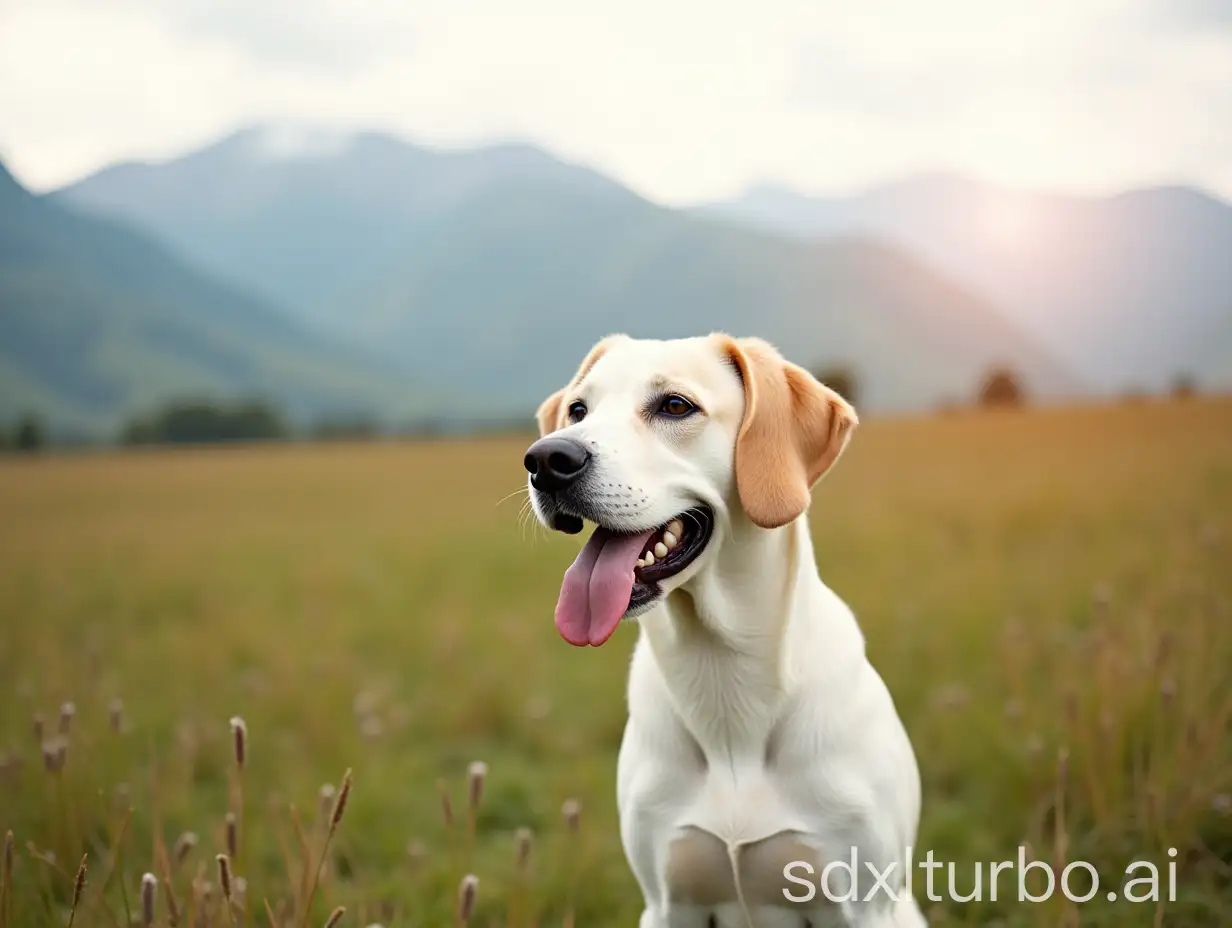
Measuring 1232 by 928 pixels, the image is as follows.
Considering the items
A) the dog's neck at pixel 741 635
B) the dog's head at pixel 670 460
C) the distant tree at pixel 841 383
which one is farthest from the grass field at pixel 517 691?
the distant tree at pixel 841 383

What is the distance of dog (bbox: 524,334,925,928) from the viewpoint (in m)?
2.44

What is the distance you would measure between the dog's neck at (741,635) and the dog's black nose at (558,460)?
0.51 meters

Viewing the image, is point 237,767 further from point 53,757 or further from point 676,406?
point 676,406

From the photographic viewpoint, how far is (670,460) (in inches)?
95.3

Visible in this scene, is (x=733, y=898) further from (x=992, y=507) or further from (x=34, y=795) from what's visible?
(x=992, y=507)

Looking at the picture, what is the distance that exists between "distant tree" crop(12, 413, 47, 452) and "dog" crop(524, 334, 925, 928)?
1601cm

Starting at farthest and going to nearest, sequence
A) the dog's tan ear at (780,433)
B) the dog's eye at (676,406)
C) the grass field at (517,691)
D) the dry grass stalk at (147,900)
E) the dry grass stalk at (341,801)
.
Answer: the grass field at (517,691), the dog's eye at (676,406), the dog's tan ear at (780,433), the dry grass stalk at (147,900), the dry grass stalk at (341,801)

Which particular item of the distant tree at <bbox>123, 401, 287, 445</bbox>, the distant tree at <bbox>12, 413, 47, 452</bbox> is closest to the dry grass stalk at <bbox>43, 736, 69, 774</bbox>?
the distant tree at <bbox>12, 413, 47, 452</bbox>

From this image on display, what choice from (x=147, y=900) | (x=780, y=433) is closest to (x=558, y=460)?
(x=780, y=433)

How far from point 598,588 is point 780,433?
2.09 feet

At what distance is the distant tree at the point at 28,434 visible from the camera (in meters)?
16.2

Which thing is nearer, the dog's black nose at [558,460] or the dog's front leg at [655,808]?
the dog's black nose at [558,460]

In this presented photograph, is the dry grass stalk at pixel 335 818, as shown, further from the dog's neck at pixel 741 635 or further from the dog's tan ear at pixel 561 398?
the dog's tan ear at pixel 561 398

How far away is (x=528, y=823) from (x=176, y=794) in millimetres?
1808
